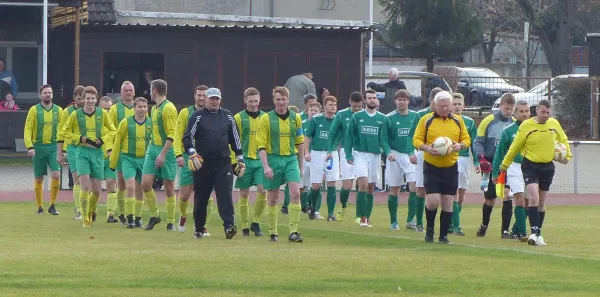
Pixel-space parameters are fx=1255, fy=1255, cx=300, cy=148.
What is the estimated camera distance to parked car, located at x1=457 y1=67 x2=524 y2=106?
145ft

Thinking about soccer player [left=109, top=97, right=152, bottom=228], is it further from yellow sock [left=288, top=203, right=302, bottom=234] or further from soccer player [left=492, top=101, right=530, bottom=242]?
soccer player [left=492, top=101, right=530, bottom=242]

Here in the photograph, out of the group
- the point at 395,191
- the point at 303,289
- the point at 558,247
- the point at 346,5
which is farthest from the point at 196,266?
the point at 346,5

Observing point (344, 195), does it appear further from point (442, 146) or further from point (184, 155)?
point (442, 146)

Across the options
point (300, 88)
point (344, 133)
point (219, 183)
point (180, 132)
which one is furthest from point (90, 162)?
point (300, 88)

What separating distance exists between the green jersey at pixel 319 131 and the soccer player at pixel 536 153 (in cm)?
551

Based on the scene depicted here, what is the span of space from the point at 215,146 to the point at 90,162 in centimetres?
326

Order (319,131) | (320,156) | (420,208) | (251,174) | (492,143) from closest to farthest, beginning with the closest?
(251,174) < (492,143) < (420,208) < (319,131) < (320,156)

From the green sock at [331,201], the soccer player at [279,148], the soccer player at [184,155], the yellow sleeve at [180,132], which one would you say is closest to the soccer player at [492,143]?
the soccer player at [279,148]

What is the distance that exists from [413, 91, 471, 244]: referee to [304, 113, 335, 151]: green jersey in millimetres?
5366

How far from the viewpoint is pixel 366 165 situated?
19422 millimetres

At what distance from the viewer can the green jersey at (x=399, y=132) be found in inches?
758

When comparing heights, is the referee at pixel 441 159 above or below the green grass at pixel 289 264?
above

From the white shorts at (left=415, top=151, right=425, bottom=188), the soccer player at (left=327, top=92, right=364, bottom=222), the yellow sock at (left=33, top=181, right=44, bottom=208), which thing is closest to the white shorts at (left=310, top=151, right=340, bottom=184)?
the soccer player at (left=327, top=92, right=364, bottom=222)

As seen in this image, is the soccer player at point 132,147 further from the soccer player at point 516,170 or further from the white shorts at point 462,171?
the soccer player at point 516,170
